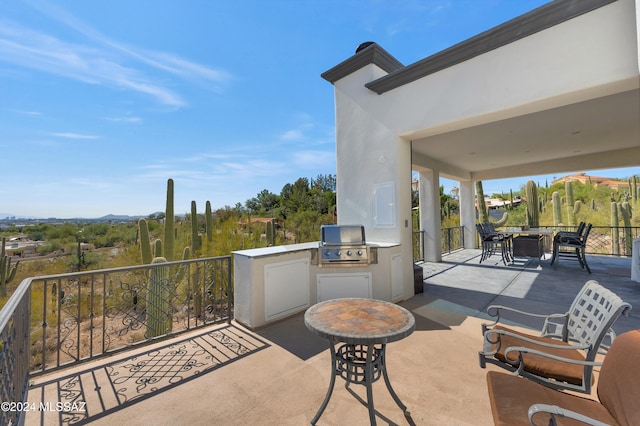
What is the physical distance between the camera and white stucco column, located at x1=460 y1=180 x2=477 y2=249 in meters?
9.01

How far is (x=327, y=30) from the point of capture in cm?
517

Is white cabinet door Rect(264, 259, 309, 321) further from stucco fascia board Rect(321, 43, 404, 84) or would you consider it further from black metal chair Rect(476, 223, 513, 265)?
black metal chair Rect(476, 223, 513, 265)

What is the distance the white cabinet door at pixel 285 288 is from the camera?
3.13 metres

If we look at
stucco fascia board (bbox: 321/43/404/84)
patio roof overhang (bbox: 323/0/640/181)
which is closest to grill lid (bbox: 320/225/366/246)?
patio roof overhang (bbox: 323/0/640/181)

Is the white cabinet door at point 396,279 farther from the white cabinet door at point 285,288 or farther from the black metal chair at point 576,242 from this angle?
the black metal chair at point 576,242

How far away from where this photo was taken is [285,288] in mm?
3299

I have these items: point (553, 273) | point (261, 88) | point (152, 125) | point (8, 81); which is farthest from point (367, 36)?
point (152, 125)

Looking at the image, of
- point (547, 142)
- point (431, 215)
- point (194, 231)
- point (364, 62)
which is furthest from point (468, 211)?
point (194, 231)

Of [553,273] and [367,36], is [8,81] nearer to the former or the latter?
[367,36]

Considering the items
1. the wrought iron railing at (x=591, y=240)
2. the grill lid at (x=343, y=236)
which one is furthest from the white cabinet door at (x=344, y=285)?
the wrought iron railing at (x=591, y=240)

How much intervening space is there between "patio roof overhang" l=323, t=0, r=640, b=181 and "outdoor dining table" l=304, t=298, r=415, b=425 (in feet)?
9.22

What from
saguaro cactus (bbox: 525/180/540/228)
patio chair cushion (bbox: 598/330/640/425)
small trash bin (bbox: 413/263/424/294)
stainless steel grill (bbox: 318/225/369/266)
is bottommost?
Result: small trash bin (bbox: 413/263/424/294)

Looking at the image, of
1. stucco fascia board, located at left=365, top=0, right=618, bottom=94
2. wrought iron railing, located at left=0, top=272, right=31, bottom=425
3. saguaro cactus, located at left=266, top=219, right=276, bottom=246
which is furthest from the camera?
saguaro cactus, located at left=266, top=219, right=276, bottom=246

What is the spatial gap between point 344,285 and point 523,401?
8.02 feet
